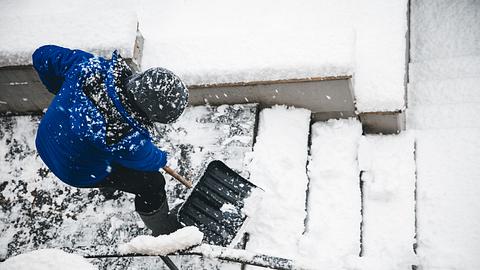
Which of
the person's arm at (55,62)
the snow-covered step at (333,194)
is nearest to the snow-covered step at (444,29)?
the snow-covered step at (333,194)

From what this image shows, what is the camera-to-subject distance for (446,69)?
4.09 m

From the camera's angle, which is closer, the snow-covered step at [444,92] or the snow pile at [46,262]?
the snow pile at [46,262]

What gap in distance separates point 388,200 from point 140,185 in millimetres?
1923

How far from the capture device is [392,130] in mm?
3641

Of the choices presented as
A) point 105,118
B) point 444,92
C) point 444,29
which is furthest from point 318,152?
point 444,29

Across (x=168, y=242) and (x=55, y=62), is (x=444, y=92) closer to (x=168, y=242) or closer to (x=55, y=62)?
(x=168, y=242)

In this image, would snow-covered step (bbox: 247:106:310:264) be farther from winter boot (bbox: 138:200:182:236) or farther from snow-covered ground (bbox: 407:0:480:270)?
snow-covered ground (bbox: 407:0:480:270)

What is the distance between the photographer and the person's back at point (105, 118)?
2.28 metres

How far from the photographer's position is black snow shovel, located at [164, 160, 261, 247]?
121 inches

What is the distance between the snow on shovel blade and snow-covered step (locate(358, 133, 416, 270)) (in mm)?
955

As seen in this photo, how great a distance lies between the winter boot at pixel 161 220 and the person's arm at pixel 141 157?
41cm

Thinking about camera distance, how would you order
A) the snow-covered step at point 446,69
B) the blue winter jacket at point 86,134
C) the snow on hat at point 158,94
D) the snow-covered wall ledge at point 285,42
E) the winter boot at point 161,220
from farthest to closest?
the snow-covered step at point 446,69 < the snow-covered wall ledge at point 285,42 < the winter boot at point 161,220 < the blue winter jacket at point 86,134 < the snow on hat at point 158,94

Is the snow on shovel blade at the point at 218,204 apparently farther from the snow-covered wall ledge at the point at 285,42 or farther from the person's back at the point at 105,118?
the snow-covered wall ledge at the point at 285,42

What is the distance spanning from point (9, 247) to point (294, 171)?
245 cm
